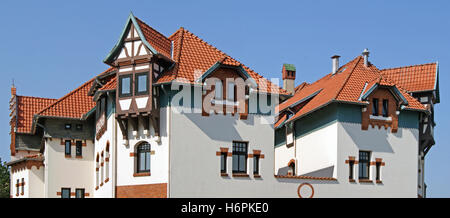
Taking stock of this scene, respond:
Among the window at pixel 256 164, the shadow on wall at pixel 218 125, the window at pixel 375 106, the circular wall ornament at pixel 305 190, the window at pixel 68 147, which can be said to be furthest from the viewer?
the window at pixel 68 147

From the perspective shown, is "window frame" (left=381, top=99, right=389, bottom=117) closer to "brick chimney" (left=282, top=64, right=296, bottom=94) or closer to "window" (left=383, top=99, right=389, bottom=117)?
"window" (left=383, top=99, right=389, bottom=117)

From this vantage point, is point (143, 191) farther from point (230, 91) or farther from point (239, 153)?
point (230, 91)

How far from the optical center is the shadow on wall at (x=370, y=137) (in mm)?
42531

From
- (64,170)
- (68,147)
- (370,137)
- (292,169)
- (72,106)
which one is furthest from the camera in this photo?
(72,106)

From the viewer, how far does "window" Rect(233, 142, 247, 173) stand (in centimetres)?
3872

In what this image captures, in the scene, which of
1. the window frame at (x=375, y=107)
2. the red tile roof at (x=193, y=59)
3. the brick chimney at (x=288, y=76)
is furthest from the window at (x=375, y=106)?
the brick chimney at (x=288, y=76)

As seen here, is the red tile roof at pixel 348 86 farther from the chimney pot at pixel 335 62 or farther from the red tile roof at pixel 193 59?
the red tile roof at pixel 193 59

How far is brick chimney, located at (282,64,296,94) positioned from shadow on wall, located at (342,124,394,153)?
37.4 ft

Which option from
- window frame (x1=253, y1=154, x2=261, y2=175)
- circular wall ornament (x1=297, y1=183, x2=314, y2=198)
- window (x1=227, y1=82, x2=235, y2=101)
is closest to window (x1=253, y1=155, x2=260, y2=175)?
window frame (x1=253, y1=154, x2=261, y2=175)

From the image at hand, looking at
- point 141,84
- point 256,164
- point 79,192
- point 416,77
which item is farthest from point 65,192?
point 416,77

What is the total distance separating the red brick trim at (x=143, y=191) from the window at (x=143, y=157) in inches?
37.2

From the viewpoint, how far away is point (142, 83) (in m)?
37.4

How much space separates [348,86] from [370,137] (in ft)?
10.7
